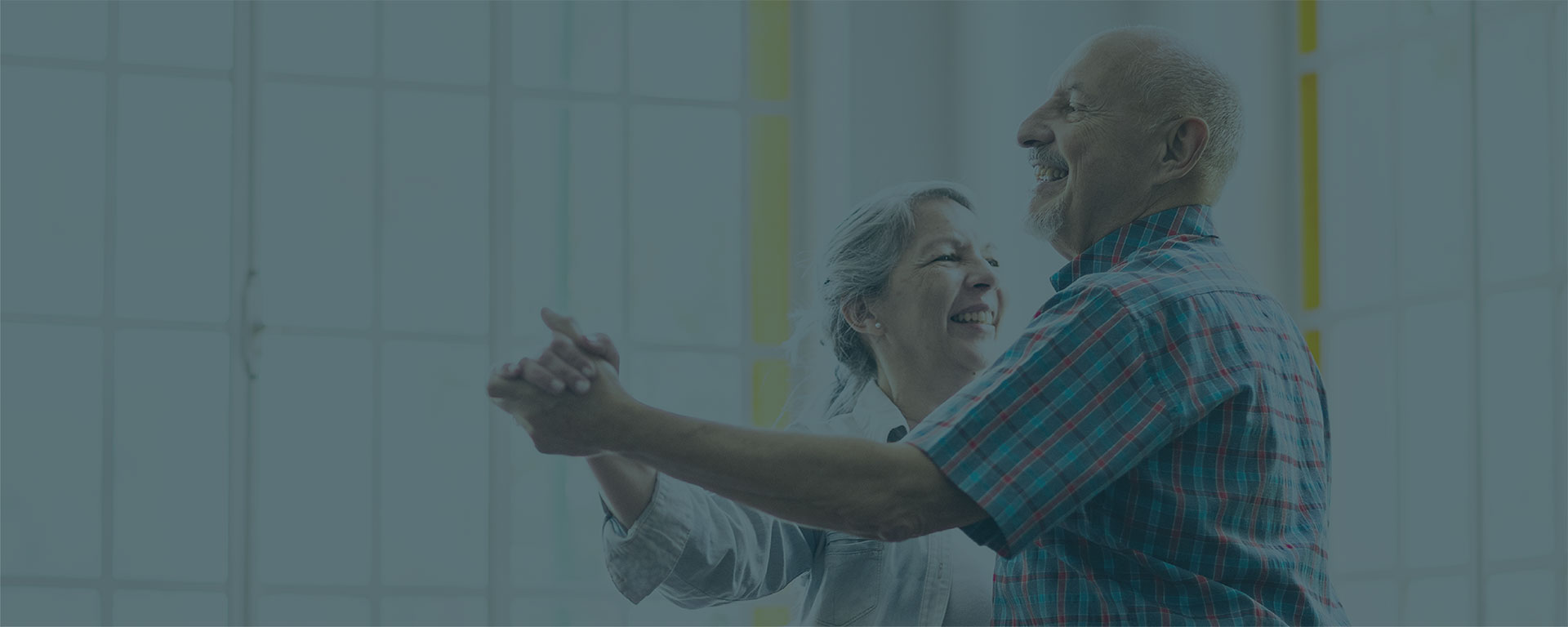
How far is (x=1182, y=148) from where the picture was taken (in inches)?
76.7

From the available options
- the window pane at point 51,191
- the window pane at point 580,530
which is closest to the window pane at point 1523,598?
the window pane at point 580,530

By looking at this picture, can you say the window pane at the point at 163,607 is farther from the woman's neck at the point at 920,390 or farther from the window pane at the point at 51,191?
the woman's neck at the point at 920,390

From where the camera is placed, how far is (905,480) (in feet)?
5.41

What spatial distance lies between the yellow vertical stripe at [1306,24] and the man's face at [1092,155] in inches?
115

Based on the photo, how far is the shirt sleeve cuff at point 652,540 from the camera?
2.41m

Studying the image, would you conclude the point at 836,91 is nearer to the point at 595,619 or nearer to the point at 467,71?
the point at 467,71

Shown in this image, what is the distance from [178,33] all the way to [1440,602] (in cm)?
348

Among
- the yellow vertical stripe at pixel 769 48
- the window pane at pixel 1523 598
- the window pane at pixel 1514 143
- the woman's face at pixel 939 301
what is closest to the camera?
the woman's face at pixel 939 301

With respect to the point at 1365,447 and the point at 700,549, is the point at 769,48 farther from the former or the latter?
the point at 700,549

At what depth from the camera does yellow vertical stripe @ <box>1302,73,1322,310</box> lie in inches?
184

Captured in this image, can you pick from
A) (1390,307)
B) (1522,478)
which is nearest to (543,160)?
(1390,307)

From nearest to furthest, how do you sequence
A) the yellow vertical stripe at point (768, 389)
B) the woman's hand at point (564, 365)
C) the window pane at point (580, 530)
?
the woman's hand at point (564, 365)
the window pane at point (580, 530)
the yellow vertical stripe at point (768, 389)

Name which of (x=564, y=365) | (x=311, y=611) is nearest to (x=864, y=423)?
(x=564, y=365)

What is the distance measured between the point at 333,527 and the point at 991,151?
6.68 feet
